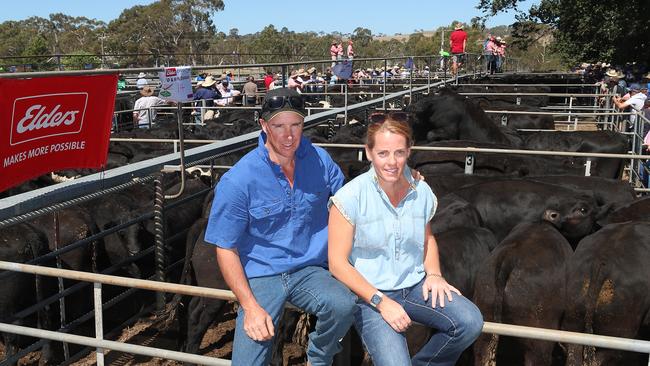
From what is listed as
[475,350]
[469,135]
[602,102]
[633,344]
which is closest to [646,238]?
[475,350]

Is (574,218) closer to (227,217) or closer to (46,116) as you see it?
(227,217)

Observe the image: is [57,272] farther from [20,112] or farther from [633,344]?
[633,344]

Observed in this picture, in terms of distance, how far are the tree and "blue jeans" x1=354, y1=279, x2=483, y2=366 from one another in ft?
52.4

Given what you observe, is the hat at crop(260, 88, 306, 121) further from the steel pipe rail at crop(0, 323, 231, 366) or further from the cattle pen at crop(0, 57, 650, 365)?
the steel pipe rail at crop(0, 323, 231, 366)

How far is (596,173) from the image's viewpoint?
8.98m

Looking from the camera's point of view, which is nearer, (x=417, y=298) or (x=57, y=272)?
(x=417, y=298)

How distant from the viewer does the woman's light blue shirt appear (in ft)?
8.09

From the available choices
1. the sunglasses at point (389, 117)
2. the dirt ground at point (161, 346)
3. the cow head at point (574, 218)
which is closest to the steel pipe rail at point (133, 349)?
the sunglasses at point (389, 117)

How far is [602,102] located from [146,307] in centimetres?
1634

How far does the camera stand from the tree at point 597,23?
54.4ft

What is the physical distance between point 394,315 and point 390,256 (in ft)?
0.92

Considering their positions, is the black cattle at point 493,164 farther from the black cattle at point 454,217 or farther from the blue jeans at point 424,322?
the blue jeans at point 424,322

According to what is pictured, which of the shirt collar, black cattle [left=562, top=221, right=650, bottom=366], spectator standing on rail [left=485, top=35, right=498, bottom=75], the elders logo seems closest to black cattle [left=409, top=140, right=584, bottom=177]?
black cattle [left=562, top=221, right=650, bottom=366]

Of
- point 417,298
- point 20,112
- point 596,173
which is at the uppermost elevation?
point 20,112
